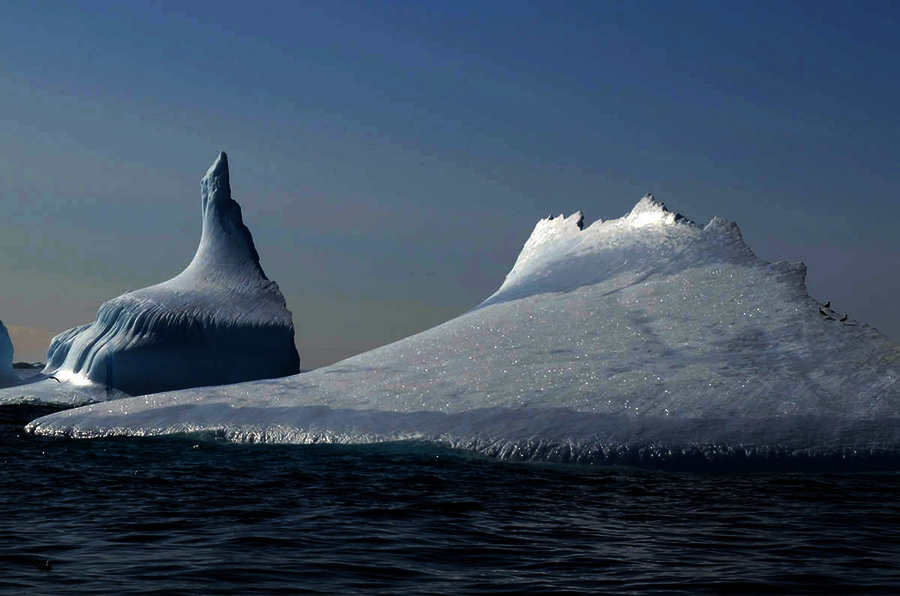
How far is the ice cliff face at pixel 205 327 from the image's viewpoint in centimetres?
3706

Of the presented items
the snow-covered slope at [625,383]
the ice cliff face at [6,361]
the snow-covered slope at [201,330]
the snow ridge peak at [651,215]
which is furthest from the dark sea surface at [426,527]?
the ice cliff face at [6,361]

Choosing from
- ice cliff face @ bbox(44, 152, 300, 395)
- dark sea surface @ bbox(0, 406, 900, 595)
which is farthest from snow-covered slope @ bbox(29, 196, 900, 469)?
ice cliff face @ bbox(44, 152, 300, 395)

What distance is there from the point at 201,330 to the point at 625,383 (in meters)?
23.7

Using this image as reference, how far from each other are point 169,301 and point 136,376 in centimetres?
314

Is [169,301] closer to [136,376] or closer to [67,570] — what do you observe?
[136,376]

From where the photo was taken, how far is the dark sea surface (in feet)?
25.9

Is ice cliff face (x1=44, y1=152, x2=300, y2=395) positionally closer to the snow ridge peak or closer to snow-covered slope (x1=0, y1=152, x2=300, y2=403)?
snow-covered slope (x1=0, y1=152, x2=300, y2=403)

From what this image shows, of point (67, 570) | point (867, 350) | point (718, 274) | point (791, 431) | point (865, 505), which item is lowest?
point (67, 570)

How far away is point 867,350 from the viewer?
17641mm

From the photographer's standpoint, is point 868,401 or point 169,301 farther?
point 169,301

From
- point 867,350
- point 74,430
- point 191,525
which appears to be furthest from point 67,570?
point 867,350

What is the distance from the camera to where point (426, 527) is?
1023cm

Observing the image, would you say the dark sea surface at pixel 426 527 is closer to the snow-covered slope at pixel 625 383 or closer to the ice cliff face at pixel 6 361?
the snow-covered slope at pixel 625 383

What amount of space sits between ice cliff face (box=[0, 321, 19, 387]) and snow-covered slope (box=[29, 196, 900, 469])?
27250 millimetres
